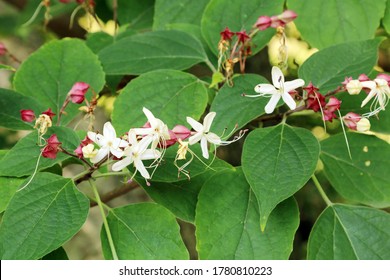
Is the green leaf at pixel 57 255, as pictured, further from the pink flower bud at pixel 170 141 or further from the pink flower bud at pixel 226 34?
the pink flower bud at pixel 226 34

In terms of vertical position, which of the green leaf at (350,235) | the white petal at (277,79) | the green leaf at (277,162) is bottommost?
the green leaf at (350,235)

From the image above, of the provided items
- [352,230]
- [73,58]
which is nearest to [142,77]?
[73,58]

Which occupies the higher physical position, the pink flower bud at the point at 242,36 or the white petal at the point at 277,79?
the pink flower bud at the point at 242,36

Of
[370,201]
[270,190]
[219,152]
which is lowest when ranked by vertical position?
[219,152]

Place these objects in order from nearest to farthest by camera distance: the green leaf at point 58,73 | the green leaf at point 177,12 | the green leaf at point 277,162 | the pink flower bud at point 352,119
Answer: the green leaf at point 277,162 < the pink flower bud at point 352,119 < the green leaf at point 58,73 < the green leaf at point 177,12

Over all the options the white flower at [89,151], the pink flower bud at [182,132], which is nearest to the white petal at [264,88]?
the pink flower bud at [182,132]

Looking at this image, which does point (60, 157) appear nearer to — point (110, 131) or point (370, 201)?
point (110, 131)
